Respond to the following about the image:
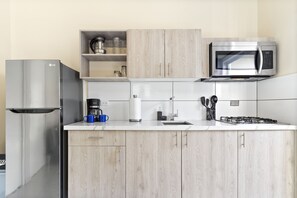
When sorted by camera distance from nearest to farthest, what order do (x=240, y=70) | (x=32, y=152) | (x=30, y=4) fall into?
(x=32, y=152) < (x=240, y=70) < (x=30, y=4)

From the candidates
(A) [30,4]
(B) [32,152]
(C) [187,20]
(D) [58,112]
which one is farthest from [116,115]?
(A) [30,4]

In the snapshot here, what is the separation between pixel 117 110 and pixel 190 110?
95 centimetres

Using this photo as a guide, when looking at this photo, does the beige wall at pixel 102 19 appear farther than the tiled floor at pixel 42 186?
Yes

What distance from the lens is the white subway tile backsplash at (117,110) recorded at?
2611mm

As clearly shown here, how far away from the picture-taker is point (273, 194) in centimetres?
192

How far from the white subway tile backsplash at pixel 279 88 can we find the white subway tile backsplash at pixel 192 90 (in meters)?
0.58

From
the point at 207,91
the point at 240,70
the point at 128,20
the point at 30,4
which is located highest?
the point at 30,4

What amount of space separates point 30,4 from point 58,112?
5.54 feet

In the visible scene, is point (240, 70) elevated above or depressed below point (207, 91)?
above

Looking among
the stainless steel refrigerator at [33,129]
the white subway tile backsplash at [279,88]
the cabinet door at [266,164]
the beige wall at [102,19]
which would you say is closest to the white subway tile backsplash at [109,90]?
the beige wall at [102,19]

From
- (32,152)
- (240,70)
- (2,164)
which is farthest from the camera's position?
(240,70)

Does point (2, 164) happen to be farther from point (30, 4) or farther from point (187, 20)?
point (187, 20)

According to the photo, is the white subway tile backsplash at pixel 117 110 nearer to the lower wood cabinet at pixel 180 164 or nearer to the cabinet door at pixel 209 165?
the lower wood cabinet at pixel 180 164

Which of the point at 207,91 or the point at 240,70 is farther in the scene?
the point at 207,91
